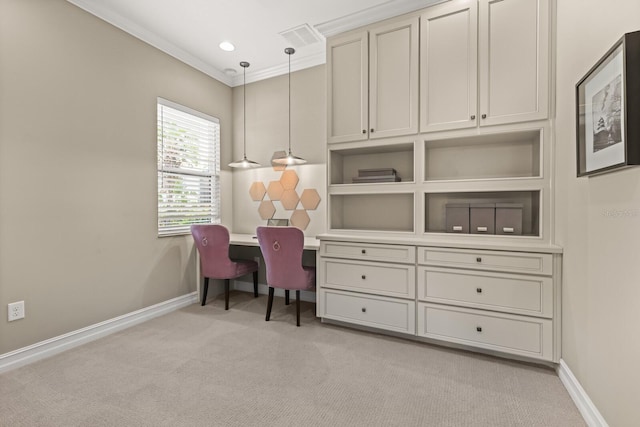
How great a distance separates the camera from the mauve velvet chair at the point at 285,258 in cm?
267

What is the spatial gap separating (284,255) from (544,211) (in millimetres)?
2024

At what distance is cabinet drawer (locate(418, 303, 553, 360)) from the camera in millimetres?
1996

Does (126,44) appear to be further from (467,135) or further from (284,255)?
(467,135)

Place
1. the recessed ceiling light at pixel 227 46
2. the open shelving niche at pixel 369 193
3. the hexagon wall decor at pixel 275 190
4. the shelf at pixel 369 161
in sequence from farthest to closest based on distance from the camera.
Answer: the hexagon wall decor at pixel 275 190 < the recessed ceiling light at pixel 227 46 < the shelf at pixel 369 161 < the open shelving niche at pixel 369 193

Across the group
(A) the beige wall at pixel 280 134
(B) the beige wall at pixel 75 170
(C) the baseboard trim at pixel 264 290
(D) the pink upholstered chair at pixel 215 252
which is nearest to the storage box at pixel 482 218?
(A) the beige wall at pixel 280 134

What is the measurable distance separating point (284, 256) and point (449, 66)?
208cm

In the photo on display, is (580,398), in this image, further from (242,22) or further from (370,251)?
(242,22)

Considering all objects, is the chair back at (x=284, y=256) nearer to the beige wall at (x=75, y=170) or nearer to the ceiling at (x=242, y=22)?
the beige wall at (x=75, y=170)

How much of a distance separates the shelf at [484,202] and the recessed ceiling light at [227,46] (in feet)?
8.31

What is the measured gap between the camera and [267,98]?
3.80 metres

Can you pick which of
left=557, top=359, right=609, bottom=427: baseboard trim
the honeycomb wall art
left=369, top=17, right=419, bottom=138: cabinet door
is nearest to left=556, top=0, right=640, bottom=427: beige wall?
left=557, top=359, right=609, bottom=427: baseboard trim

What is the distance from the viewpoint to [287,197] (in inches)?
145

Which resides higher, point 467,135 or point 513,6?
point 513,6

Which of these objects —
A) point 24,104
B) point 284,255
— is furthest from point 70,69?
point 284,255
